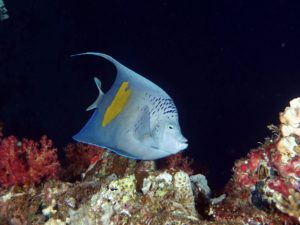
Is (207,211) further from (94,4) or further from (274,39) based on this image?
(274,39)

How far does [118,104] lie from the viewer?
2.04 m

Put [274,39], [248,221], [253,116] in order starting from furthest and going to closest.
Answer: [274,39]
[253,116]
[248,221]

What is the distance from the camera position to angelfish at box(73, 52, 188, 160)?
5.96 feet

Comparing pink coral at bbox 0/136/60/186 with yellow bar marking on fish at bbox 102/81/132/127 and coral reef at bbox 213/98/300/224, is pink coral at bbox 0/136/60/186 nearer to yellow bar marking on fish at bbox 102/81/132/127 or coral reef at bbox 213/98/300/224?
coral reef at bbox 213/98/300/224

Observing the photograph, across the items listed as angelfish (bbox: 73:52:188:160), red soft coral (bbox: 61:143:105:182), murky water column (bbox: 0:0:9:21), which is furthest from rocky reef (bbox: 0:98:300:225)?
murky water column (bbox: 0:0:9:21)

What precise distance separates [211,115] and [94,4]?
9.54 meters

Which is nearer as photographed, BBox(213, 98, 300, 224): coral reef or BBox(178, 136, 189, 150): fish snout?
BBox(178, 136, 189, 150): fish snout

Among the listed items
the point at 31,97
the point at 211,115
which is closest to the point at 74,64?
the point at 31,97

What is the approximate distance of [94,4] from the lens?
64.0ft

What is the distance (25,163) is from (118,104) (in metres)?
3.25

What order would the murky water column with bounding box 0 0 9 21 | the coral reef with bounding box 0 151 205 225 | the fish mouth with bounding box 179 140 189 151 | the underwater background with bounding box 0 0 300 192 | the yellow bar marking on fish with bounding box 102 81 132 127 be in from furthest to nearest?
the underwater background with bounding box 0 0 300 192
the murky water column with bounding box 0 0 9 21
the coral reef with bounding box 0 151 205 225
the yellow bar marking on fish with bounding box 102 81 132 127
the fish mouth with bounding box 179 140 189 151

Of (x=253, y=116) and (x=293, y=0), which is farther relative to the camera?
(x=293, y=0)

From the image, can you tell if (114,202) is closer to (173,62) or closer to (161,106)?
(161,106)

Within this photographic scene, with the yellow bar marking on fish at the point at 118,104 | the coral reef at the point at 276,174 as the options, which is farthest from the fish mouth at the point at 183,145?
the coral reef at the point at 276,174
